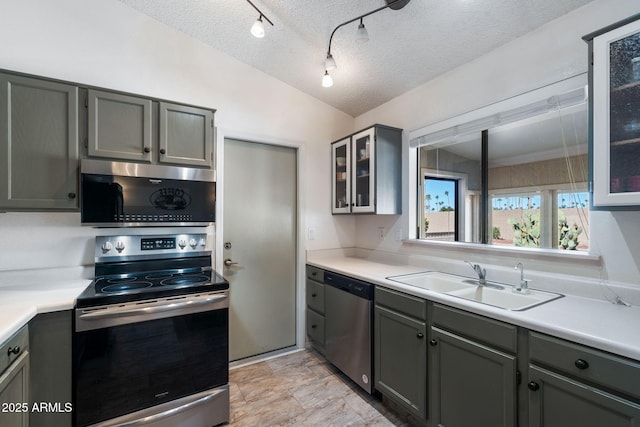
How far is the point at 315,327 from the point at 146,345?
60.5 inches

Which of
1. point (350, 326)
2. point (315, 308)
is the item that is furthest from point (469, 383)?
point (315, 308)

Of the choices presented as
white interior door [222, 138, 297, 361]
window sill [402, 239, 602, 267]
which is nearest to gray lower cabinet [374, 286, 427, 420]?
window sill [402, 239, 602, 267]

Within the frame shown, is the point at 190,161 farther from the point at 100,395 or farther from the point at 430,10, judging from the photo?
the point at 430,10

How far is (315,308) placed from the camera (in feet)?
9.29

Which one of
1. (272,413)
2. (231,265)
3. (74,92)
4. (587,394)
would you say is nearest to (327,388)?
(272,413)

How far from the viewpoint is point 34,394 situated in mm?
1436

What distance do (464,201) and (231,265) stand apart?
2118 mm

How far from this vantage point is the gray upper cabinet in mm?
1848

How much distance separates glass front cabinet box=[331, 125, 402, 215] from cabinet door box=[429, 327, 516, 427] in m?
1.26

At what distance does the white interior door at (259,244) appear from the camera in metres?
2.68

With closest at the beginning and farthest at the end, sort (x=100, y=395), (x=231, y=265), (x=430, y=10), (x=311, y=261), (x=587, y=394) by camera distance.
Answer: (x=587, y=394) → (x=100, y=395) → (x=430, y=10) → (x=231, y=265) → (x=311, y=261)

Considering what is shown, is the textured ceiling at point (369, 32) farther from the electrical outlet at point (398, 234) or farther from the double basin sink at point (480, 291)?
the double basin sink at point (480, 291)

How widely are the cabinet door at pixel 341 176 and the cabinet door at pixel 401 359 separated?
3.97 ft

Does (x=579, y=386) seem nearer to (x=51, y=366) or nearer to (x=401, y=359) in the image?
(x=401, y=359)
